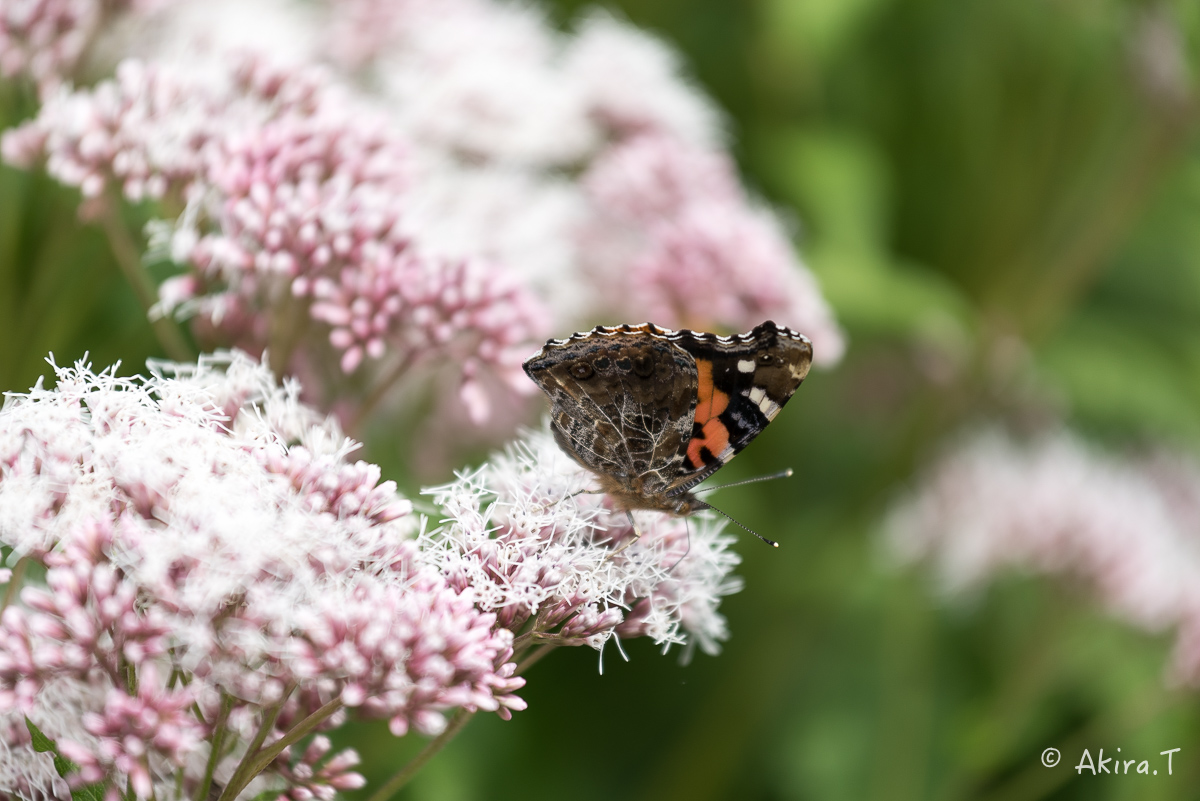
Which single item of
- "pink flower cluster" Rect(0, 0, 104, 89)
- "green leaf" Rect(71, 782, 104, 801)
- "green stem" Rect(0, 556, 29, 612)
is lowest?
"green leaf" Rect(71, 782, 104, 801)

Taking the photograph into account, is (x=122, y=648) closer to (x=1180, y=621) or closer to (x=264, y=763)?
(x=264, y=763)

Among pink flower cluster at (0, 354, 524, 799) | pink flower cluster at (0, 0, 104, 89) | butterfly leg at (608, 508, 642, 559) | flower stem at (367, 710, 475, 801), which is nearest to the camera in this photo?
pink flower cluster at (0, 354, 524, 799)

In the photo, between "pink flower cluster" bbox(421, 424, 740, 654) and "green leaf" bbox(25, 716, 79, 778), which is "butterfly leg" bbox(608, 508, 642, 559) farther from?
"green leaf" bbox(25, 716, 79, 778)

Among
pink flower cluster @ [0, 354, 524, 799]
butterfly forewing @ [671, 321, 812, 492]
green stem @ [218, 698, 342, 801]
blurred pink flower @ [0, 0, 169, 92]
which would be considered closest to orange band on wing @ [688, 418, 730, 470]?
butterfly forewing @ [671, 321, 812, 492]

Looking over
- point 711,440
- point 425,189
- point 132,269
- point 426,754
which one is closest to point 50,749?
point 426,754

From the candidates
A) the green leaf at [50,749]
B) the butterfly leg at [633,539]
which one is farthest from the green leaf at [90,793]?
the butterfly leg at [633,539]

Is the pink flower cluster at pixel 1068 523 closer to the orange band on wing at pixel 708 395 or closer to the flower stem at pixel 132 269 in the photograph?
the orange band on wing at pixel 708 395

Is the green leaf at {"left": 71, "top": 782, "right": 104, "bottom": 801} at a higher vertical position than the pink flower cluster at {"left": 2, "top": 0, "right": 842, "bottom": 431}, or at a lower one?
lower
